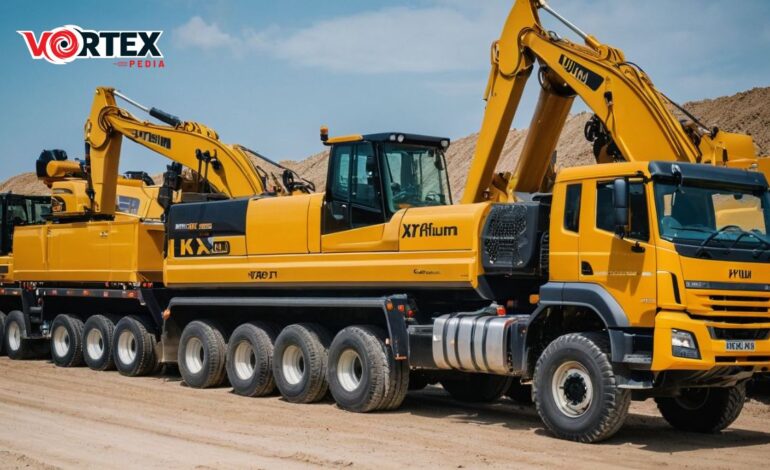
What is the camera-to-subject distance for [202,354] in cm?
1788

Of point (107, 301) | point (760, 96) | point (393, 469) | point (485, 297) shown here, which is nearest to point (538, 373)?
point (485, 297)

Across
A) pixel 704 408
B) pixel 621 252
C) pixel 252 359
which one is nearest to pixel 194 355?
pixel 252 359

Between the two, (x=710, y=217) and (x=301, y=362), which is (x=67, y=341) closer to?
(x=301, y=362)

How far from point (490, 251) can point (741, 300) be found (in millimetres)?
3091


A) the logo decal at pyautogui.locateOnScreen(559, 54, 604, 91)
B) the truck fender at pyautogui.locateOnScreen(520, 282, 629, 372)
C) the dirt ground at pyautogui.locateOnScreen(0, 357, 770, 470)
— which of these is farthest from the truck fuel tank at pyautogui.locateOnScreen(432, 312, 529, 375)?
the logo decal at pyautogui.locateOnScreen(559, 54, 604, 91)

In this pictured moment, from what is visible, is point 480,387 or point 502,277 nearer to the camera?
point 502,277

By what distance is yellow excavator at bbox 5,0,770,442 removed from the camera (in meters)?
11.2

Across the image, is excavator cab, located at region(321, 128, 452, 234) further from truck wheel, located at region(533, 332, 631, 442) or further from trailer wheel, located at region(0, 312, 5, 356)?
trailer wheel, located at region(0, 312, 5, 356)

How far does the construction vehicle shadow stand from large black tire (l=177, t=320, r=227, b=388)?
3116 mm

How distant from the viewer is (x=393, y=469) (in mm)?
10133

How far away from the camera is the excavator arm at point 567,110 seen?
13.4 metres

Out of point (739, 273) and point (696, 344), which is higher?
point (739, 273)

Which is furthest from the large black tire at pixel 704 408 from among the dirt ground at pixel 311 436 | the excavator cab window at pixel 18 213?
the excavator cab window at pixel 18 213

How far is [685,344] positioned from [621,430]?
2188 millimetres
